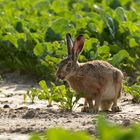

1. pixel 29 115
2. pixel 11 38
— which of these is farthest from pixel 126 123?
pixel 11 38

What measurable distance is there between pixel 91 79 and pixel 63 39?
327cm

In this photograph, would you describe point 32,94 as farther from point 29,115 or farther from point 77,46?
point 29,115

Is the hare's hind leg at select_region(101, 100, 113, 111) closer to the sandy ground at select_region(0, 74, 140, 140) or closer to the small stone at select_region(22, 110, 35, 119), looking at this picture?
the sandy ground at select_region(0, 74, 140, 140)

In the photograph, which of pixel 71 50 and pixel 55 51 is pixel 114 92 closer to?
pixel 71 50

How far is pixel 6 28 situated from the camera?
12484mm

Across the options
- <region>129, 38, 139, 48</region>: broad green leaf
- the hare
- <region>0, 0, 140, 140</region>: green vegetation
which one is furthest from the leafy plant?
<region>129, 38, 139, 48</region>: broad green leaf

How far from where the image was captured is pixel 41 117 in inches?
320

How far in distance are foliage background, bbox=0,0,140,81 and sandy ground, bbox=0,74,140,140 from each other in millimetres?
1015

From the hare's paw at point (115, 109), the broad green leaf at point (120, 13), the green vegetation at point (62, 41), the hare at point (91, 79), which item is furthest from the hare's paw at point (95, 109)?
the broad green leaf at point (120, 13)

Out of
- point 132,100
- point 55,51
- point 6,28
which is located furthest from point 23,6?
point 132,100

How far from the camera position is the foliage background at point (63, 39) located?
10742mm

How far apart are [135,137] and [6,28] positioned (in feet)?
25.9

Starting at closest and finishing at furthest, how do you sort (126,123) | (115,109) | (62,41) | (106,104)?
(126,123), (115,109), (106,104), (62,41)

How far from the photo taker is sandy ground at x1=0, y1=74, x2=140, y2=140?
732 cm
